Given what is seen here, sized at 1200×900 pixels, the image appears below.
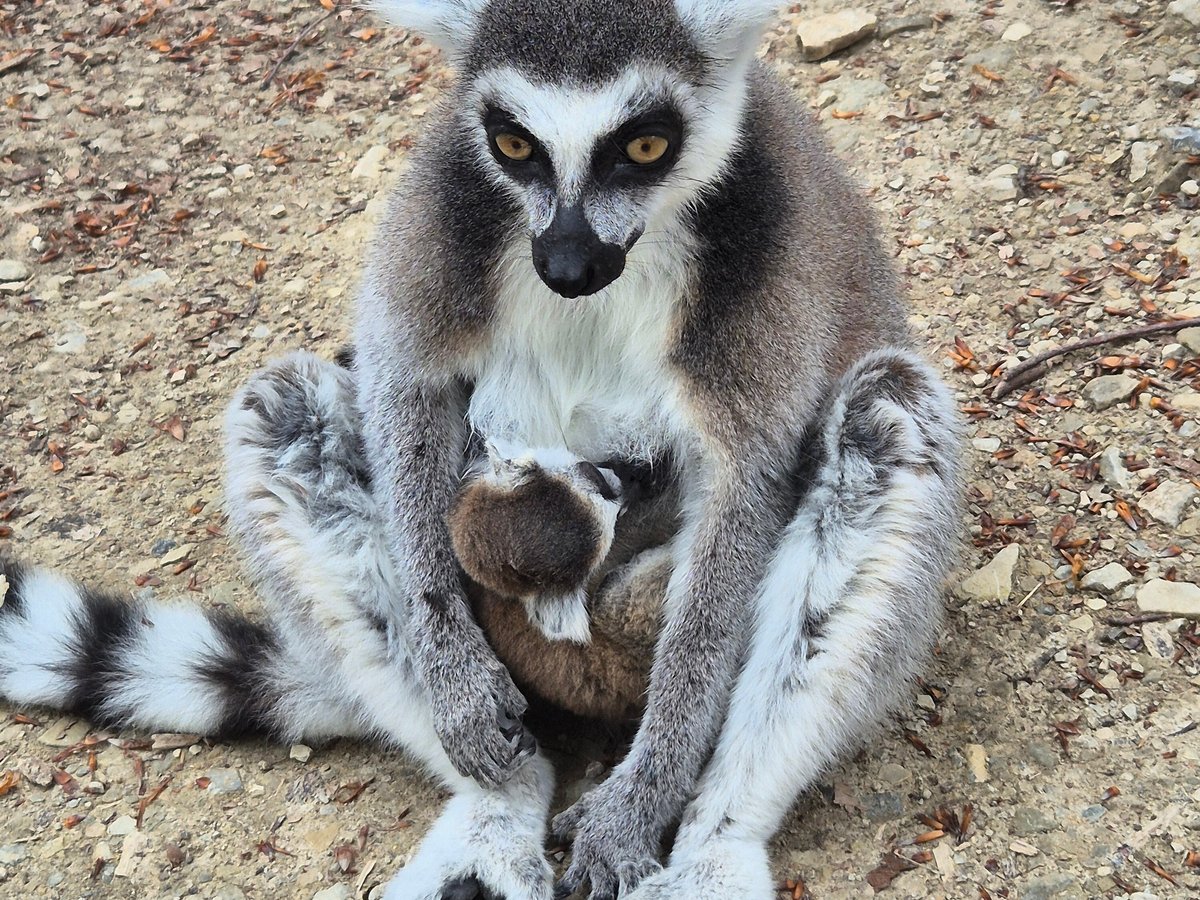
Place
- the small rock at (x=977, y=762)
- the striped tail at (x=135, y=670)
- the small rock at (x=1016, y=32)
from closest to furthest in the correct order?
the small rock at (x=977, y=762)
the striped tail at (x=135, y=670)
the small rock at (x=1016, y=32)

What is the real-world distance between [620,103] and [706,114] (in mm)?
406

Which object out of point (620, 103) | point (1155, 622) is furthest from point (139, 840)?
point (1155, 622)

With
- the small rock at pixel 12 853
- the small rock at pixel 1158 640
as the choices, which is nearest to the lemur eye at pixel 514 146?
the small rock at pixel 1158 640

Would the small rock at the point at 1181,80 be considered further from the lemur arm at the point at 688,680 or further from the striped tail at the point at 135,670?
the striped tail at the point at 135,670

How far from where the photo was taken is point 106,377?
6.10m

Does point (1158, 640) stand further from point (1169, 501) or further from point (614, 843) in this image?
point (614, 843)

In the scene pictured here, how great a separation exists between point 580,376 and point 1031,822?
6.66 feet

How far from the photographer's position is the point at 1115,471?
4.79m

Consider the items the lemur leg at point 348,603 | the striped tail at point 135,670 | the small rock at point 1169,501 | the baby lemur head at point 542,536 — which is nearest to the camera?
the baby lemur head at point 542,536

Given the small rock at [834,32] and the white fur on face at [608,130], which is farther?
the small rock at [834,32]

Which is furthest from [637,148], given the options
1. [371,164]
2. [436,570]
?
[371,164]

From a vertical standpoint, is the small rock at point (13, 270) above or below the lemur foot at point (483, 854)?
below

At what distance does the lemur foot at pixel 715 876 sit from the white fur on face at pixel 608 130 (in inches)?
73.1

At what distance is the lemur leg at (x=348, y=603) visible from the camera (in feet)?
12.6
